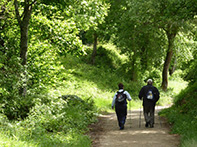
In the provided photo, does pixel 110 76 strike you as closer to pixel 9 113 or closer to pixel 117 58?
pixel 117 58

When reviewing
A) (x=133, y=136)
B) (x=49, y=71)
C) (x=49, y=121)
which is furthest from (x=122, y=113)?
(x=49, y=71)

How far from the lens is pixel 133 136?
1070 centimetres

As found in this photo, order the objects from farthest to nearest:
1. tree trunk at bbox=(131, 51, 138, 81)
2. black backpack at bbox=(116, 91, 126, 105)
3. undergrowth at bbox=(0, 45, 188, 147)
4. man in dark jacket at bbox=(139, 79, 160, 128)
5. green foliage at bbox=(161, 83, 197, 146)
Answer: tree trunk at bbox=(131, 51, 138, 81) → man in dark jacket at bbox=(139, 79, 160, 128) → black backpack at bbox=(116, 91, 126, 105) → green foliage at bbox=(161, 83, 197, 146) → undergrowth at bbox=(0, 45, 188, 147)

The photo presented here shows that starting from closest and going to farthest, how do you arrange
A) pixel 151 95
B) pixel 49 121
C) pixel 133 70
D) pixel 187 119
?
1. pixel 49 121
2. pixel 187 119
3. pixel 151 95
4. pixel 133 70

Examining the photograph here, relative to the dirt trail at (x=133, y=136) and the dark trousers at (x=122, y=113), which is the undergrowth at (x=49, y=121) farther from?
the dark trousers at (x=122, y=113)

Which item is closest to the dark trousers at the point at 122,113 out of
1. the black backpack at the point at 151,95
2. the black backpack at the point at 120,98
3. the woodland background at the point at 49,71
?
the black backpack at the point at 120,98

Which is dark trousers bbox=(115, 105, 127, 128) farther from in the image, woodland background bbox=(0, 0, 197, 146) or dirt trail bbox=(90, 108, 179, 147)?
woodland background bbox=(0, 0, 197, 146)

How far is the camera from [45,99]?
11.5 meters

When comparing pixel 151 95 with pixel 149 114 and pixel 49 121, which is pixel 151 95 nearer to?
pixel 149 114

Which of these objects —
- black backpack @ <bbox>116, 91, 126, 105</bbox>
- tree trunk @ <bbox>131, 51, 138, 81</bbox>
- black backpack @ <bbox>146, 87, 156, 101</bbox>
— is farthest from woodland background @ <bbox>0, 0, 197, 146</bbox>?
tree trunk @ <bbox>131, 51, 138, 81</bbox>

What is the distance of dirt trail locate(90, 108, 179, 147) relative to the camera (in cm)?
954

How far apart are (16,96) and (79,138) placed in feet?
8.24

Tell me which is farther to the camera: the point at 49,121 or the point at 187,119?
the point at 187,119

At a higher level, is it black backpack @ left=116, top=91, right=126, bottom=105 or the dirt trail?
black backpack @ left=116, top=91, right=126, bottom=105
